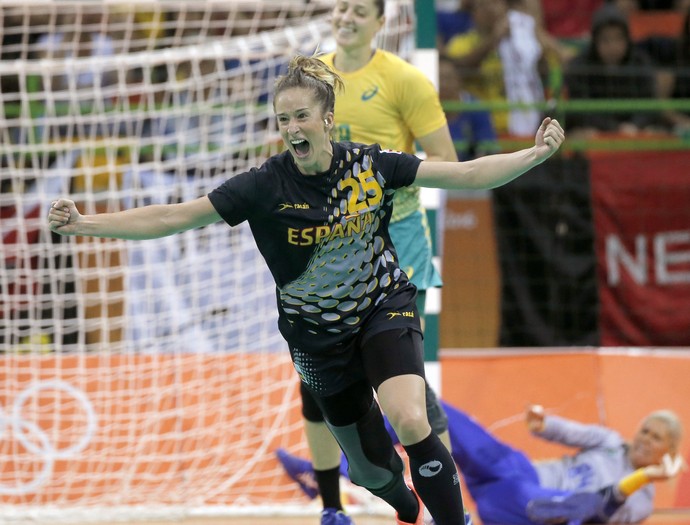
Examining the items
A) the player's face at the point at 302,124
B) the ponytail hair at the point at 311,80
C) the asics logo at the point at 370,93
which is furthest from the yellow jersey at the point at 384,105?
the player's face at the point at 302,124

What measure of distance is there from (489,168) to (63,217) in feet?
4.99

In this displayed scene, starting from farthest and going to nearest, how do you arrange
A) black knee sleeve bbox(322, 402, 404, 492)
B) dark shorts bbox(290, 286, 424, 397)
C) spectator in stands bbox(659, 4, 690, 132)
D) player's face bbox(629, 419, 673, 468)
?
spectator in stands bbox(659, 4, 690, 132) < player's face bbox(629, 419, 673, 468) < black knee sleeve bbox(322, 402, 404, 492) < dark shorts bbox(290, 286, 424, 397)

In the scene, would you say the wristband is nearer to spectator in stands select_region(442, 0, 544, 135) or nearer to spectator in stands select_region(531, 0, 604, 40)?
spectator in stands select_region(442, 0, 544, 135)

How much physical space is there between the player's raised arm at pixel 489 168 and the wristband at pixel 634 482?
102 inches

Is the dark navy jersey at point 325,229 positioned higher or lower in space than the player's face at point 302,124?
lower

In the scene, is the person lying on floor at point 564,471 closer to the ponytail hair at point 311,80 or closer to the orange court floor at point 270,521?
the orange court floor at point 270,521

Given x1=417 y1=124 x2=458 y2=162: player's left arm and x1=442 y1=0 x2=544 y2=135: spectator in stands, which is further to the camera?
x1=442 y1=0 x2=544 y2=135: spectator in stands

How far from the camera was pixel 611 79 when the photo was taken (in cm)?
985

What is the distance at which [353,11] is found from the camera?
5.16 metres

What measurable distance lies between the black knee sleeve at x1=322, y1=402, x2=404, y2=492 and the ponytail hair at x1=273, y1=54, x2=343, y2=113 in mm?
1199

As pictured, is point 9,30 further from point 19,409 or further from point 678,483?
point 678,483

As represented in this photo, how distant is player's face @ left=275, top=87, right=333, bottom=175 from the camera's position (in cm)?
416

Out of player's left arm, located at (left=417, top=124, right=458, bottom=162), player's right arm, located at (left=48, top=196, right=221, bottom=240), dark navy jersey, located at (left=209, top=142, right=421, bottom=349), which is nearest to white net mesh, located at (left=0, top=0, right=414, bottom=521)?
player's left arm, located at (left=417, top=124, right=458, bottom=162)

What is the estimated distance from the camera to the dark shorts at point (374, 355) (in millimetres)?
4203
